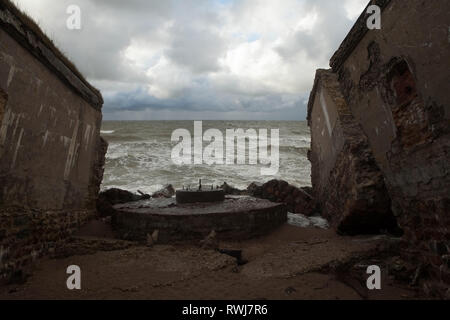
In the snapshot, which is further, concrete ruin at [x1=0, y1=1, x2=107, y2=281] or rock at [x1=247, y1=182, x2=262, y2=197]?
rock at [x1=247, y1=182, x2=262, y2=197]

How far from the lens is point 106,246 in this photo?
229 inches

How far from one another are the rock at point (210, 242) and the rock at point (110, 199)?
10.9 ft

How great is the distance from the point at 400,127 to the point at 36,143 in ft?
19.2

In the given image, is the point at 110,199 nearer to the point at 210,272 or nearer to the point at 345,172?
the point at 210,272

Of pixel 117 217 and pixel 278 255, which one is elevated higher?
pixel 117 217

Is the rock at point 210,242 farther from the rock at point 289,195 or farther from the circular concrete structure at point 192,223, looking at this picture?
the rock at point 289,195

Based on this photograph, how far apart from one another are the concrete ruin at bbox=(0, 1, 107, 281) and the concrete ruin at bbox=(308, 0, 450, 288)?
5401 millimetres

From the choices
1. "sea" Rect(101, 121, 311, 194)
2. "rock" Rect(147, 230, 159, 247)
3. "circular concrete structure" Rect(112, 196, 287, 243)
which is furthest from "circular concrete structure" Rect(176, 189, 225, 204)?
"sea" Rect(101, 121, 311, 194)

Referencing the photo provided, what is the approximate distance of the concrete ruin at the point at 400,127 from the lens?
3230mm

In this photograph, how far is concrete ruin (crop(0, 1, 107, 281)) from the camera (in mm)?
4176

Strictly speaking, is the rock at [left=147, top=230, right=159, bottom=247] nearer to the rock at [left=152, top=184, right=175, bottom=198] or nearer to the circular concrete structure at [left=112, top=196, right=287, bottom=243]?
the circular concrete structure at [left=112, top=196, right=287, bottom=243]

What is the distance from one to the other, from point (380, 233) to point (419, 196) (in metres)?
2.06

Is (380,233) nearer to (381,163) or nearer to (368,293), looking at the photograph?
(381,163)
